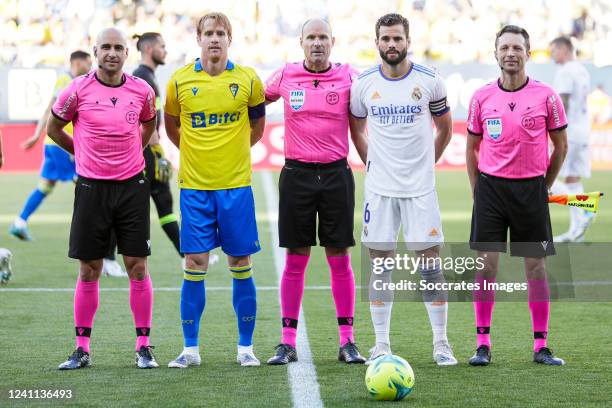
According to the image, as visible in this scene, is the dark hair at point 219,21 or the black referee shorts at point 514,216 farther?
the black referee shorts at point 514,216

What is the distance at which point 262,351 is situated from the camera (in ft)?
23.0

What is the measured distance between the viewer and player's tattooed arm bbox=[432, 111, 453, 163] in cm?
660

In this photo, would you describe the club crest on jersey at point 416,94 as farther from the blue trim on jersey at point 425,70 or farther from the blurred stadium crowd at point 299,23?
the blurred stadium crowd at point 299,23

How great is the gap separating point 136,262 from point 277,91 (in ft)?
4.39

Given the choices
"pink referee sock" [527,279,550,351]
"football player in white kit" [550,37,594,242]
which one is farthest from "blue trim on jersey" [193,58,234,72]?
"football player in white kit" [550,37,594,242]

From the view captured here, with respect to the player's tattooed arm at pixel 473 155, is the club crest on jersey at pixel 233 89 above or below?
above

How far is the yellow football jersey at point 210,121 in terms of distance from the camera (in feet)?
21.2

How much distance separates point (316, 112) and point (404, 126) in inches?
21.3

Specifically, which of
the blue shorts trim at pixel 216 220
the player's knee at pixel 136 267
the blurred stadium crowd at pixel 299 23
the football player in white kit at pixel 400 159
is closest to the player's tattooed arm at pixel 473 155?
the football player in white kit at pixel 400 159

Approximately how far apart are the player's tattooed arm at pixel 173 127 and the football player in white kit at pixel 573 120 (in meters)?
7.35

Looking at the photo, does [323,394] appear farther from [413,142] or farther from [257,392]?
[413,142]

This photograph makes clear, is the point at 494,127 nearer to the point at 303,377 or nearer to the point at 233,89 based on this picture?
the point at 233,89

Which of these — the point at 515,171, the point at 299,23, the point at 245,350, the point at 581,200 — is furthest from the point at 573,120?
the point at 299,23

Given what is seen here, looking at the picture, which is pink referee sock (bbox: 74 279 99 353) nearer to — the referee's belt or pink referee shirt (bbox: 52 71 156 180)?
pink referee shirt (bbox: 52 71 156 180)
